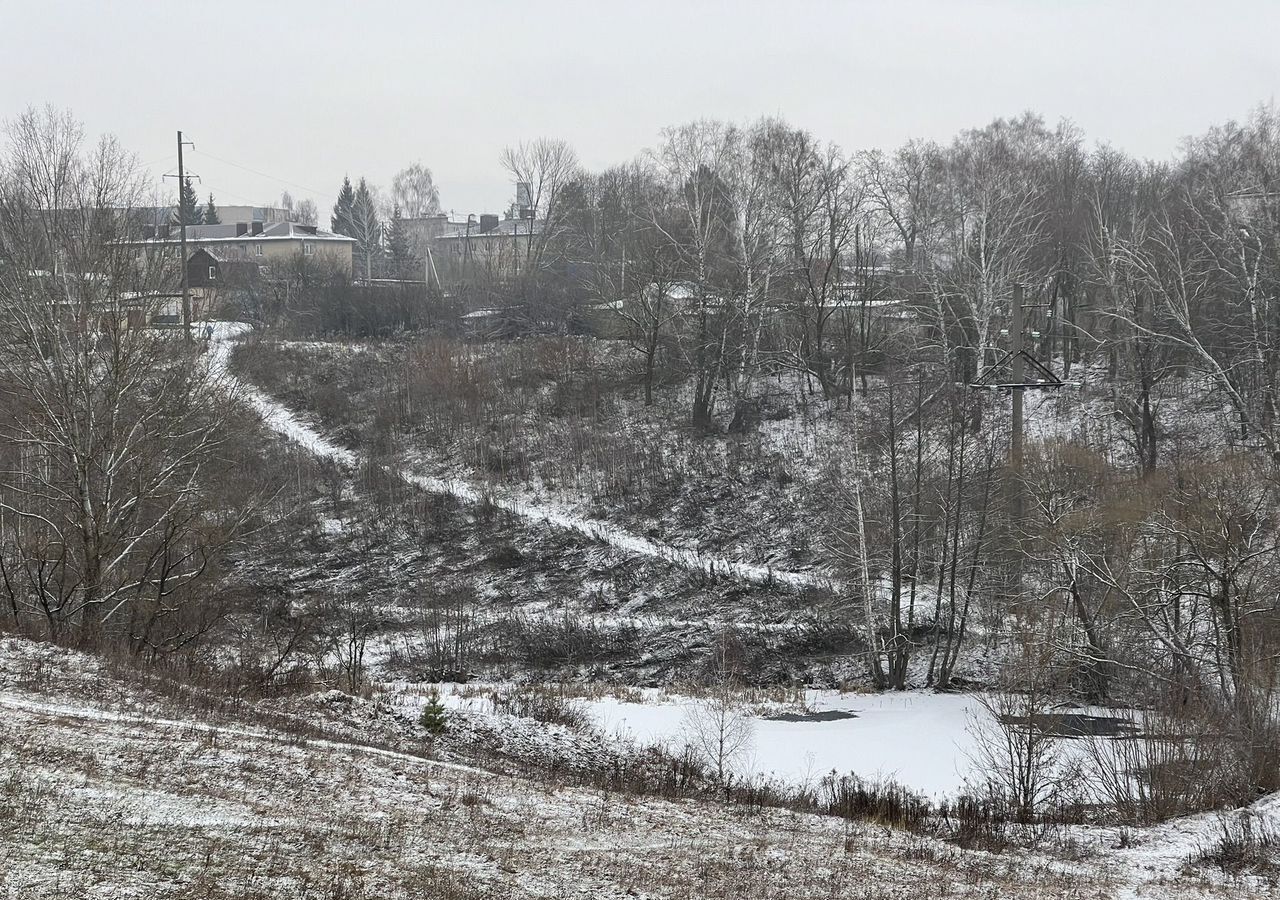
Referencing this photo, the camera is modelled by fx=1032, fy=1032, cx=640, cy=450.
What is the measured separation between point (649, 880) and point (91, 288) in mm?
17855

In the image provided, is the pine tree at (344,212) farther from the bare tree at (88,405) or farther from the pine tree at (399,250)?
the bare tree at (88,405)

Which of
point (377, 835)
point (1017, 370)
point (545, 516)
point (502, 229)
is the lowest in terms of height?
point (377, 835)

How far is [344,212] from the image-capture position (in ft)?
287

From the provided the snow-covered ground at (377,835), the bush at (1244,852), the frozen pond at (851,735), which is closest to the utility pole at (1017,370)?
the frozen pond at (851,735)

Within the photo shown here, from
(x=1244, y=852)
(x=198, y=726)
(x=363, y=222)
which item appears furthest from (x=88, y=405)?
(x=363, y=222)

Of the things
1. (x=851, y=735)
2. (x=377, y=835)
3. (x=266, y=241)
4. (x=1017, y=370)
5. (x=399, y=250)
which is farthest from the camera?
(x=399, y=250)

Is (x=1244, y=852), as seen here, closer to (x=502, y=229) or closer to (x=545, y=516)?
(x=545, y=516)

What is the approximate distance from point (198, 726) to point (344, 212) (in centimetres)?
8254

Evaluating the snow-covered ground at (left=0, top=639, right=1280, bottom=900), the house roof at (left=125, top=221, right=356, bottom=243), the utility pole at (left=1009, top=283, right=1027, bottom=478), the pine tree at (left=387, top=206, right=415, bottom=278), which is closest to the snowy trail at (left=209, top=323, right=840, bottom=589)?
the utility pole at (left=1009, top=283, right=1027, bottom=478)

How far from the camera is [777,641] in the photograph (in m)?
24.9

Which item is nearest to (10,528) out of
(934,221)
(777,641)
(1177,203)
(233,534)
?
(233,534)

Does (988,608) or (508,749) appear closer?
(508,749)

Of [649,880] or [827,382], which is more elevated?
[827,382]

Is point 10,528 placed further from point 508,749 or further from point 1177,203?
point 1177,203
